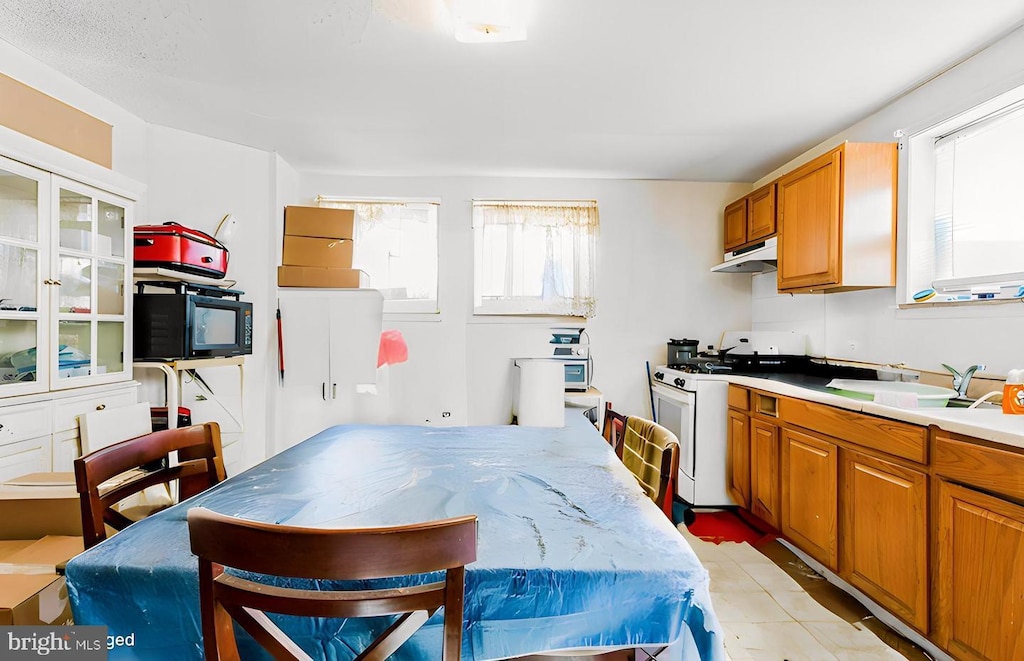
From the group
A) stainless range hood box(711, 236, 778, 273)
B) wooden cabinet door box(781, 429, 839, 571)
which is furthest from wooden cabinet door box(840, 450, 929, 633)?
stainless range hood box(711, 236, 778, 273)

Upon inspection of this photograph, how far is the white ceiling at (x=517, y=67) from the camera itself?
5.87 ft

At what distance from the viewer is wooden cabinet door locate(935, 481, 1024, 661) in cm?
136

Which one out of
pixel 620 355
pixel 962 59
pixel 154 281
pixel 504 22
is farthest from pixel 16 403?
pixel 962 59

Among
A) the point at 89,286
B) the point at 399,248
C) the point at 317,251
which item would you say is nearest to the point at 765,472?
the point at 399,248

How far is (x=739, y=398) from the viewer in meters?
2.91

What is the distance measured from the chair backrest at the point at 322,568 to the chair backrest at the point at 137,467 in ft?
2.10

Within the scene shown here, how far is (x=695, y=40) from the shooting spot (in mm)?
1952

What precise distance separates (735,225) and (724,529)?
2.17 meters

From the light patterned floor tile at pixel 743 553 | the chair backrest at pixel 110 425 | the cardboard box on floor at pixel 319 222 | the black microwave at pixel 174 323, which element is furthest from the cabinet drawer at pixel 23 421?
the light patterned floor tile at pixel 743 553

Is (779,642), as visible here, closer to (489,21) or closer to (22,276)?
(489,21)

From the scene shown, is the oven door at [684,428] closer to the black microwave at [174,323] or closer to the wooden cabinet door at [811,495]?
the wooden cabinet door at [811,495]

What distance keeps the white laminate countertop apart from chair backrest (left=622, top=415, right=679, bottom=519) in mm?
986

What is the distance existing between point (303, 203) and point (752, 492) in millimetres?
3779

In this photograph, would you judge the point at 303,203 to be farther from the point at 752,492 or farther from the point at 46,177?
the point at 752,492
